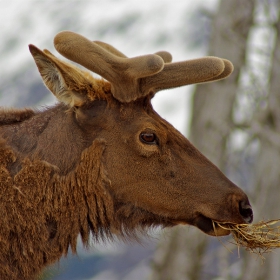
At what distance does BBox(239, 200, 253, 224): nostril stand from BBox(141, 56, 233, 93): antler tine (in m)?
1.02

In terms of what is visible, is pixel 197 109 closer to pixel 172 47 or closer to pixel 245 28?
pixel 245 28

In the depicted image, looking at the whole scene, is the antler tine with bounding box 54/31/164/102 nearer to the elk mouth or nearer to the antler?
the antler

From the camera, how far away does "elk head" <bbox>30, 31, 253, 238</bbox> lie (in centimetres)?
521

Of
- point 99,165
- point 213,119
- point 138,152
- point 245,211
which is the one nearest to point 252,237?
point 245,211

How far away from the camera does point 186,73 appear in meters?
5.43

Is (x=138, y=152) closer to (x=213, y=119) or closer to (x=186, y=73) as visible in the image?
(x=186, y=73)

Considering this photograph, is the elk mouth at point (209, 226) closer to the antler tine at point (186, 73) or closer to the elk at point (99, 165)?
the elk at point (99, 165)

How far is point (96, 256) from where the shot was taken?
53.6ft

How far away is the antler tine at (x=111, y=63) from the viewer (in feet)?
16.6

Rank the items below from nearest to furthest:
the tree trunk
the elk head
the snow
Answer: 1. the elk head
2. the tree trunk
3. the snow

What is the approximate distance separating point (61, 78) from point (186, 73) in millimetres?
978

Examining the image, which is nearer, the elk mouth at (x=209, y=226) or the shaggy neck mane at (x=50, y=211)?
the shaggy neck mane at (x=50, y=211)

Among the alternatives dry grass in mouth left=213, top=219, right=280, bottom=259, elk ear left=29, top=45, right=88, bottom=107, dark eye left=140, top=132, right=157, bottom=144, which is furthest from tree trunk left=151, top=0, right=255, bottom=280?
elk ear left=29, top=45, right=88, bottom=107

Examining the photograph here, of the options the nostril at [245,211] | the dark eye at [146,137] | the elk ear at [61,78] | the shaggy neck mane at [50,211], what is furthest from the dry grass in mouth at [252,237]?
the elk ear at [61,78]
